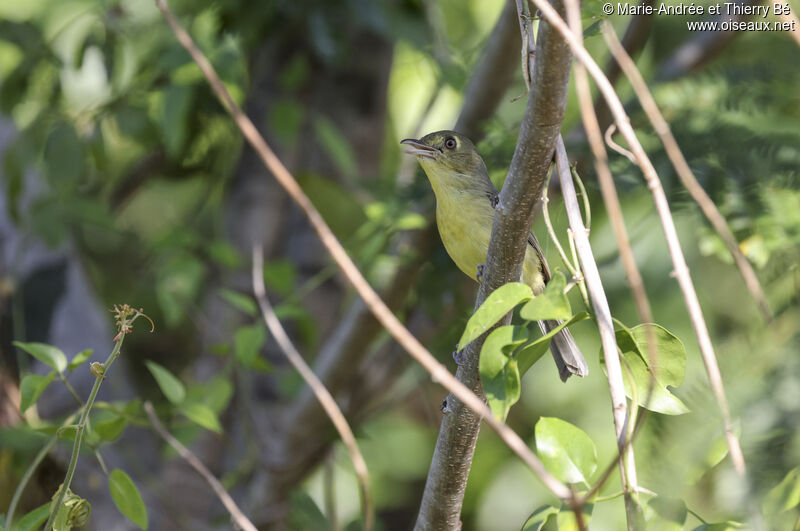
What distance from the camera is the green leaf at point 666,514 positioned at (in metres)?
1.28

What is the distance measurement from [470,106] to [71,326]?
2.21m

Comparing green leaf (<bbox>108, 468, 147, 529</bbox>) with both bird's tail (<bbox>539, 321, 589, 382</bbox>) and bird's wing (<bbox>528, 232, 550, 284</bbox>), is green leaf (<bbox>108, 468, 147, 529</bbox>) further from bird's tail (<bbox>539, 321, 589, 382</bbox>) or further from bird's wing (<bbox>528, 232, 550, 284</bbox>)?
bird's wing (<bbox>528, 232, 550, 284</bbox>)

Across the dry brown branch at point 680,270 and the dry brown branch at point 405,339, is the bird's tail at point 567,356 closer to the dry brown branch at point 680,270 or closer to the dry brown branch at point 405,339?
the dry brown branch at point 405,339

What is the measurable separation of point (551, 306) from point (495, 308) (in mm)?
98

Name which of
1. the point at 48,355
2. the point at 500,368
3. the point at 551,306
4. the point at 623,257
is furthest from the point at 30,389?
the point at 623,257

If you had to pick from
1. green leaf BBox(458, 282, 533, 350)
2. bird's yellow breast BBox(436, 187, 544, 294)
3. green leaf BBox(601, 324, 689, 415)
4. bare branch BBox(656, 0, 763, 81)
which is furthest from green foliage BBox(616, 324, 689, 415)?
bare branch BBox(656, 0, 763, 81)

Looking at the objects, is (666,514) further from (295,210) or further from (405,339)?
(295,210)

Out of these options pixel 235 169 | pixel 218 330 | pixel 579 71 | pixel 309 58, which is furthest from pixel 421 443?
pixel 579 71

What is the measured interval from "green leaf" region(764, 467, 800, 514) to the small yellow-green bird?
98 centimetres

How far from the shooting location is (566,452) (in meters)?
1.28

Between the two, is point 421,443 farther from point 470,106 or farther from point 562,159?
point 562,159

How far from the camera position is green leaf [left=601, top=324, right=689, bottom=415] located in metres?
1.29

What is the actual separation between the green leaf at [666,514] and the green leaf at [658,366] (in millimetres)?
146

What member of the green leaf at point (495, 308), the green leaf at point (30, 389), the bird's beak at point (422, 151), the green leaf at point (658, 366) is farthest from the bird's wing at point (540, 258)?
the green leaf at point (30, 389)
